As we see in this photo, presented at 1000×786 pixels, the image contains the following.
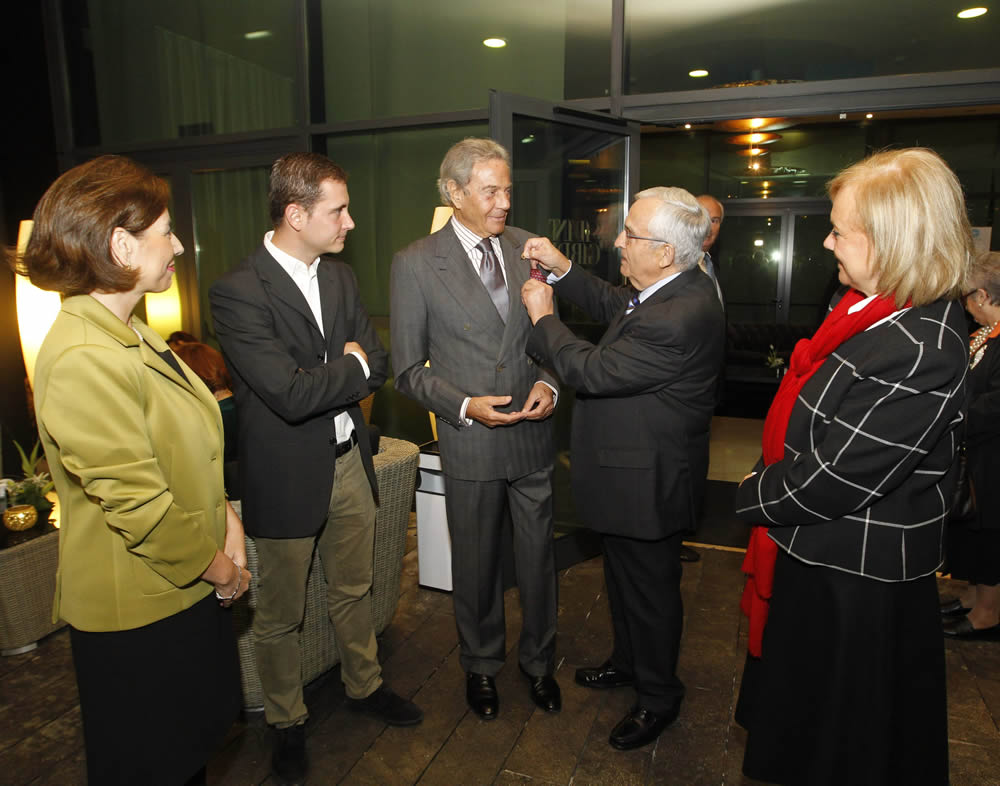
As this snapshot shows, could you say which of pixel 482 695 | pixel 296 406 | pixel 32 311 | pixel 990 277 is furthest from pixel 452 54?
pixel 482 695

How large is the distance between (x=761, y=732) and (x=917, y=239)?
4.11 feet

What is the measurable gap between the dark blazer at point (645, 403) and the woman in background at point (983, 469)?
133 centimetres

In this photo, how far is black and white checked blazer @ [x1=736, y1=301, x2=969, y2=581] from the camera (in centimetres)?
152

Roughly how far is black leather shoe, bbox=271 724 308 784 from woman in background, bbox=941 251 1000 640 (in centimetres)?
268

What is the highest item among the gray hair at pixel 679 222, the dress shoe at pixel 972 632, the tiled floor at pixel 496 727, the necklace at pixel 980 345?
the gray hair at pixel 679 222

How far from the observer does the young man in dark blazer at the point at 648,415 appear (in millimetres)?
2127

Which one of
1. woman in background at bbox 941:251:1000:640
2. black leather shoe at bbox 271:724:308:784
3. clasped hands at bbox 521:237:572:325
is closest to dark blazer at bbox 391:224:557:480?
clasped hands at bbox 521:237:572:325

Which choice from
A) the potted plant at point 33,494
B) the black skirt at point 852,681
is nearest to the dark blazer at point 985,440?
the black skirt at point 852,681

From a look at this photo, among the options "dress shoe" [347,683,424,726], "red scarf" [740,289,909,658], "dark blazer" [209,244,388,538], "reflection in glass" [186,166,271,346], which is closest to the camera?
"red scarf" [740,289,909,658]

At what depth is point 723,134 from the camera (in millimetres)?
9656

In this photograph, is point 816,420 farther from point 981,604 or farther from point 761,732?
point 981,604

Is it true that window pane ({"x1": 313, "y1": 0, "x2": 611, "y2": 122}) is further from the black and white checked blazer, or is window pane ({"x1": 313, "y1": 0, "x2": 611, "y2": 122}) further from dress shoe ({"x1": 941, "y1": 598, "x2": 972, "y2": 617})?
dress shoe ({"x1": 941, "y1": 598, "x2": 972, "y2": 617})

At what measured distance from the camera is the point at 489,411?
91.8 inches

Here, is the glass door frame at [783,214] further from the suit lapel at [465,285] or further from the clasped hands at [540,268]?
the suit lapel at [465,285]
